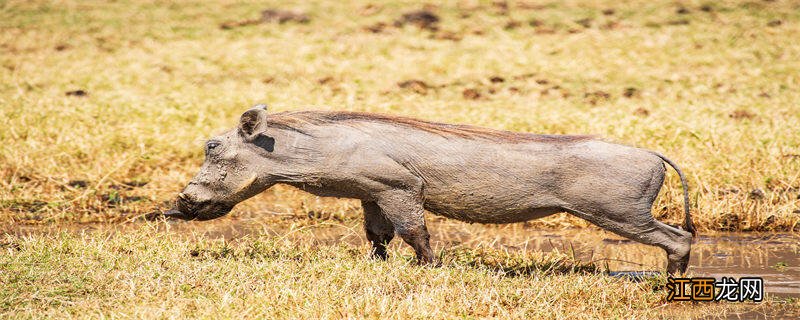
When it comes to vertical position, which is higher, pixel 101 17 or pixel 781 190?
pixel 781 190

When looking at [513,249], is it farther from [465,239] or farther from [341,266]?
[341,266]

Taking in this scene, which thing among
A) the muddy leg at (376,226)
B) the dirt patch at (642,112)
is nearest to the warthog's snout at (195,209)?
the muddy leg at (376,226)

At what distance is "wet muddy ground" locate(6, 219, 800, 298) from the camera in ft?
17.9

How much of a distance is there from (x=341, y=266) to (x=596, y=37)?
28.2ft

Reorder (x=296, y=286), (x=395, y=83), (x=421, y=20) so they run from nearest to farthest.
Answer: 1. (x=296, y=286)
2. (x=395, y=83)
3. (x=421, y=20)

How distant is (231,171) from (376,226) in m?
0.80

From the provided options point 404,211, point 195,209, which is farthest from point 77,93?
point 404,211

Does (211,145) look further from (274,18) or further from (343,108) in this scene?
(274,18)

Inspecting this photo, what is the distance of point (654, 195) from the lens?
194 inches

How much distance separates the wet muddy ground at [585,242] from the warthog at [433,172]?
551mm

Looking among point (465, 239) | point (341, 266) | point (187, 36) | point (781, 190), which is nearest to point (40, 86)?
point (187, 36)

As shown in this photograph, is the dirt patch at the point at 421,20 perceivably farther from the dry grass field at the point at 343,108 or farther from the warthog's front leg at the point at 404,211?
the warthog's front leg at the point at 404,211

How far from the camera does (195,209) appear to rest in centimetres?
505

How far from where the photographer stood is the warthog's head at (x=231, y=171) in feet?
16.3
